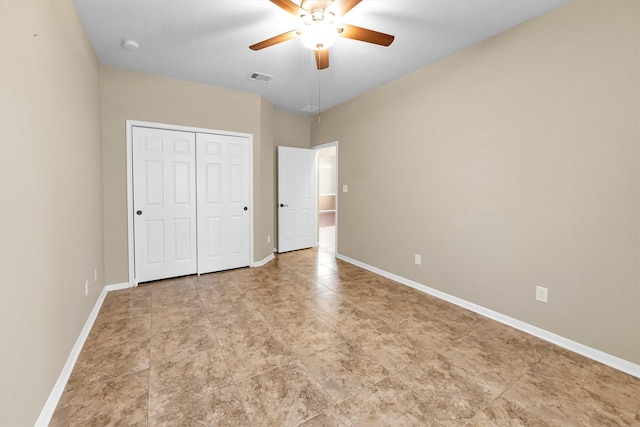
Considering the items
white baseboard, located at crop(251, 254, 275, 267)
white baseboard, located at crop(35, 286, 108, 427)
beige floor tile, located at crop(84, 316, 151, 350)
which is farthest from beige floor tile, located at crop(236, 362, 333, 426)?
white baseboard, located at crop(251, 254, 275, 267)

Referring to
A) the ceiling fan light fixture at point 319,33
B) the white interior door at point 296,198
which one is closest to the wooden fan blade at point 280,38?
the ceiling fan light fixture at point 319,33

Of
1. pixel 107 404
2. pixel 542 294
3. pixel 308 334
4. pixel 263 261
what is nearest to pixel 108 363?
pixel 107 404

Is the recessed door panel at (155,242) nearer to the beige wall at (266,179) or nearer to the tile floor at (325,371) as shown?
the tile floor at (325,371)

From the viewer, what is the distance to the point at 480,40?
2.69 meters

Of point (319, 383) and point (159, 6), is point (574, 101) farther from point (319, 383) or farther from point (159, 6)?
point (159, 6)

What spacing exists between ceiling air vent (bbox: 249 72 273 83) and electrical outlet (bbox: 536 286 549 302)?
3695mm

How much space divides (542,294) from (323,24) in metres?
2.80

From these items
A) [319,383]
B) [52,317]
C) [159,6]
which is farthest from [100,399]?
[159,6]

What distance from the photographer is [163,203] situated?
3631 mm

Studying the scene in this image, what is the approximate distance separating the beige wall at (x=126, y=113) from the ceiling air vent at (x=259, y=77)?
1.78 feet

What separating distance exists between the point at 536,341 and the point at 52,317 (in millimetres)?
3479

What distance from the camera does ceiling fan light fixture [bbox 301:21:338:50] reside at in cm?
193

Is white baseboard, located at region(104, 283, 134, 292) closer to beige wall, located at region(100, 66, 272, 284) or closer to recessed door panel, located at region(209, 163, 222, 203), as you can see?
beige wall, located at region(100, 66, 272, 284)

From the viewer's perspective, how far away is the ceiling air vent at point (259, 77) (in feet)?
11.4
